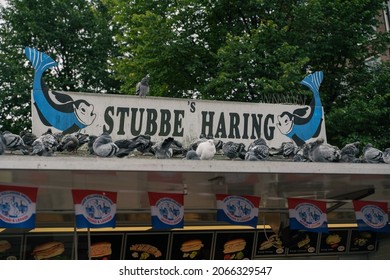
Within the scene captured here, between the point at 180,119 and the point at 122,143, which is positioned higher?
the point at 180,119

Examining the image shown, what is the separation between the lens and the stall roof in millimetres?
7617

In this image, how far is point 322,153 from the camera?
9.10 metres

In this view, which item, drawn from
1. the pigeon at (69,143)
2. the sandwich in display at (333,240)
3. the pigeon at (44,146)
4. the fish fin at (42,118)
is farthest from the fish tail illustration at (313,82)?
the pigeon at (44,146)

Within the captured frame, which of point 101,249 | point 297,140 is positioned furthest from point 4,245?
point 297,140

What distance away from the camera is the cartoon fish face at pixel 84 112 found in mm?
10625

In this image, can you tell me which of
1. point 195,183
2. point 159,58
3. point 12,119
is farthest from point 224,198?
point 12,119

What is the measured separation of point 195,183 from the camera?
981 centimetres

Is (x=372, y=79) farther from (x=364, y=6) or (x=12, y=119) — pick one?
(x=12, y=119)

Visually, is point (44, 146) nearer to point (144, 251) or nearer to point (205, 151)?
point (205, 151)

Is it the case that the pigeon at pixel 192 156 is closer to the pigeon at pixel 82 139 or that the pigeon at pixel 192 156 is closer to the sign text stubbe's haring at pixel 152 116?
the pigeon at pixel 82 139

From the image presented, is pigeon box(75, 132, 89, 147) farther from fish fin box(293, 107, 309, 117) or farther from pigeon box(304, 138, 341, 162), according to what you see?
fish fin box(293, 107, 309, 117)

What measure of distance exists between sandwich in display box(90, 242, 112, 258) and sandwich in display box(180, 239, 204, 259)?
1.57 m

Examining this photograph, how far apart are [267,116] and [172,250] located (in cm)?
359

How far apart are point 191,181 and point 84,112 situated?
2.40 metres
